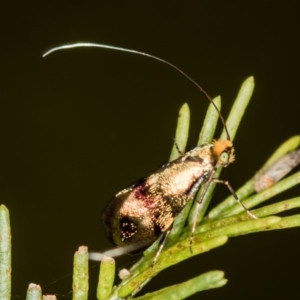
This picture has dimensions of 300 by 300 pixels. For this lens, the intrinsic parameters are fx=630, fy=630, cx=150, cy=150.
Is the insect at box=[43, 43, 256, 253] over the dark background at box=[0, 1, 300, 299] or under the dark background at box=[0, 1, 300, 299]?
under

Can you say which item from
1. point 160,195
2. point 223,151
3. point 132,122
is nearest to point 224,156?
point 223,151

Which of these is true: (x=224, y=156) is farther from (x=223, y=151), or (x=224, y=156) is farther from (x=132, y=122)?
(x=132, y=122)

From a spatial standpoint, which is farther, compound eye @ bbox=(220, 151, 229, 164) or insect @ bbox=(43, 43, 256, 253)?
compound eye @ bbox=(220, 151, 229, 164)

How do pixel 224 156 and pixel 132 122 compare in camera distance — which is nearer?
pixel 224 156

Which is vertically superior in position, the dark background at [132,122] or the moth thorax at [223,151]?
the dark background at [132,122]

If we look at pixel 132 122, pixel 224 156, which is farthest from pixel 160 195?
pixel 132 122

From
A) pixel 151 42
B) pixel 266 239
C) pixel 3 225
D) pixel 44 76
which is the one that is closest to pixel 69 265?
pixel 266 239

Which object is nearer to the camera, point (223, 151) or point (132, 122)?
point (223, 151)
